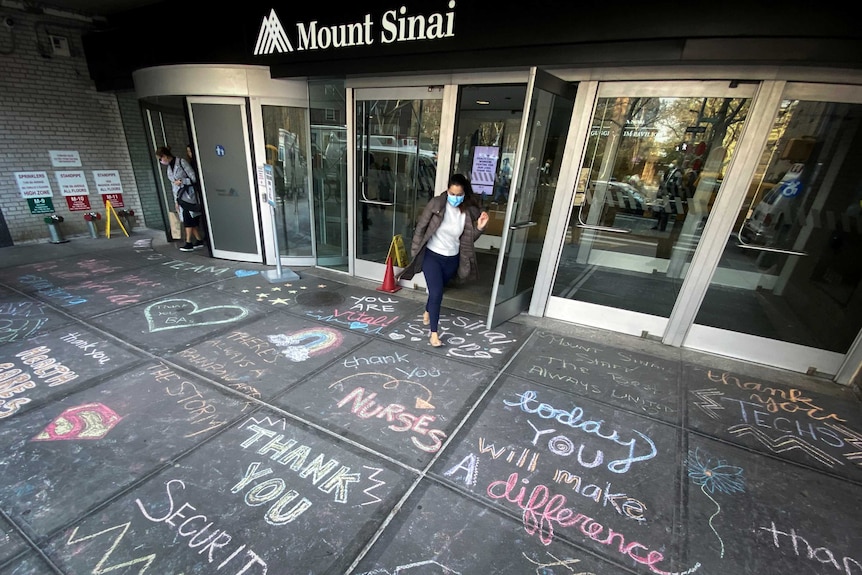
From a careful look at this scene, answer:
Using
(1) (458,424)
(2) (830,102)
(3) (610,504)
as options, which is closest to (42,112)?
(1) (458,424)

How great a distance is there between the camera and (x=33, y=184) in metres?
6.85

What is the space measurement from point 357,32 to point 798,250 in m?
5.34

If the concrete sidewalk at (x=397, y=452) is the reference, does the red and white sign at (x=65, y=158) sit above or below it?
above

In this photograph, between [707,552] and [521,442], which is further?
[521,442]

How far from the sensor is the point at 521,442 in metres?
2.76

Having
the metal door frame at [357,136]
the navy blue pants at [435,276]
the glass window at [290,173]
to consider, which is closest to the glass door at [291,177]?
the glass window at [290,173]

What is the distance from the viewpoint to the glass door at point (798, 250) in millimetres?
3402

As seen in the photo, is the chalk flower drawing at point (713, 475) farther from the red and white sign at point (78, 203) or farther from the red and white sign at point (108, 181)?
the red and white sign at point (108, 181)

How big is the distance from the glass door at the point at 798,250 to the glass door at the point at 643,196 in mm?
341

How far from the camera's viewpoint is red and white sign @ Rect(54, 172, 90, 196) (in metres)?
7.20

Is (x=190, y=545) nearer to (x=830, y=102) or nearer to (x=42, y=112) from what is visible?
(x=830, y=102)

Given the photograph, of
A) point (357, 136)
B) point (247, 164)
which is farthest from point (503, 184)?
point (247, 164)

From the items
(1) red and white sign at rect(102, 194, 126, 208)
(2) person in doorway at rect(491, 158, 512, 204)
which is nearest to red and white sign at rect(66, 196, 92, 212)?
(1) red and white sign at rect(102, 194, 126, 208)

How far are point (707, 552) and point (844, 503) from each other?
1.21 m
